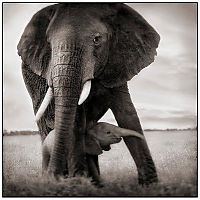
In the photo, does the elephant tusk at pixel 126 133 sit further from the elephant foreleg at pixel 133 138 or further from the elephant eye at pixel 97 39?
the elephant eye at pixel 97 39

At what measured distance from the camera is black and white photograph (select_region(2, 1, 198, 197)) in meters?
2.95

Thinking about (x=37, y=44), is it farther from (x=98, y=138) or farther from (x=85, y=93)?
(x=98, y=138)

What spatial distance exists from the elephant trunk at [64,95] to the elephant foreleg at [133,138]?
0.32 m

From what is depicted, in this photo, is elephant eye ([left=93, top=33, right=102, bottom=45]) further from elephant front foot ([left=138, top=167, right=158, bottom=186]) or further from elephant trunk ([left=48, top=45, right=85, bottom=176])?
elephant front foot ([left=138, top=167, right=158, bottom=186])

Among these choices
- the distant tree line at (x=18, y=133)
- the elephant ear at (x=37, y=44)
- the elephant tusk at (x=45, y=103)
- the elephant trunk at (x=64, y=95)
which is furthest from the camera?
the distant tree line at (x=18, y=133)

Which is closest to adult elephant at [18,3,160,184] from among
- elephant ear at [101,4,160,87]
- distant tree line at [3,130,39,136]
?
elephant ear at [101,4,160,87]

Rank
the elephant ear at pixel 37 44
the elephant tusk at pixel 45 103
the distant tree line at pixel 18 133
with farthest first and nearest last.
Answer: the distant tree line at pixel 18 133
the elephant ear at pixel 37 44
the elephant tusk at pixel 45 103

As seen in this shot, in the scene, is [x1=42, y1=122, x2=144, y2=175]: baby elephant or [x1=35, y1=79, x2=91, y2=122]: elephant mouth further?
[x1=42, y1=122, x2=144, y2=175]: baby elephant

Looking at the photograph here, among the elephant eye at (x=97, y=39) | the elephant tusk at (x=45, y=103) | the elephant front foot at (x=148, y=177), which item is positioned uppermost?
the elephant eye at (x=97, y=39)

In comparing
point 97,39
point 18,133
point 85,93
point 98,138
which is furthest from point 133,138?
point 18,133

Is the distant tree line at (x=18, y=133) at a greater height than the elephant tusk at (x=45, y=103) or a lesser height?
lesser

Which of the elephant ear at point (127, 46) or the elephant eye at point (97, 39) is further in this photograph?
the elephant ear at point (127, 46)

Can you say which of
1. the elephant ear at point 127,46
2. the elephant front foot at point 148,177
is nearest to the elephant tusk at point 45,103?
the elephant ear at point 127,46

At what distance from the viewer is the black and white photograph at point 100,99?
295 cm
